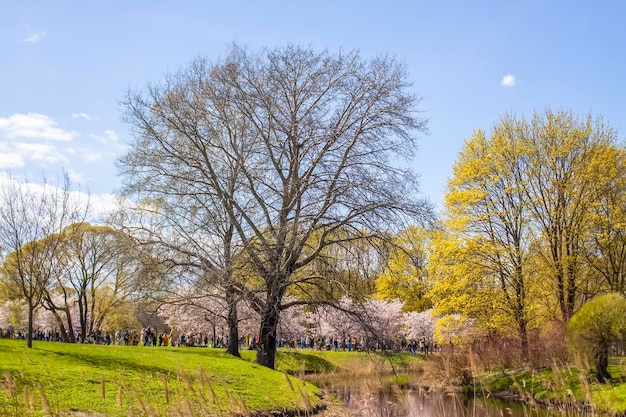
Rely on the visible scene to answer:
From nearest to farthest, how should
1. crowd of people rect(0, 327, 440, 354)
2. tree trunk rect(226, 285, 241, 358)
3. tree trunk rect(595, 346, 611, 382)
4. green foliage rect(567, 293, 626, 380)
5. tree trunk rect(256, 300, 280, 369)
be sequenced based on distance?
1. green foliage rect(567, 293, 626, 380)
2. tree trunk rect(595, 346, 611, 382)
3. crowd of people rect(0, 327, 440, 354)
4. tree trunk rect(256, 300, 280, 369)
5. tree trunk rect(226, 285, 241, 358)

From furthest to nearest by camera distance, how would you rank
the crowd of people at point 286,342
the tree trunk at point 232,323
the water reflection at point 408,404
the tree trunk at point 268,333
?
1. the tree trunk at point 232,323
2. the tree trunk at point 268,333
3. the crowd of people at point 286,342
4. the water reflection at point 408,404

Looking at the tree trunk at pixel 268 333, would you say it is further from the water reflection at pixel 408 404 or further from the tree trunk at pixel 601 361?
the tree trunk at pixel 601 361

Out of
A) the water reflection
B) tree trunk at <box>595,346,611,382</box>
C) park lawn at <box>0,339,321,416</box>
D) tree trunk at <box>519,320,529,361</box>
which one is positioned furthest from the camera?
tree trunk at <box>519,320,529,361</box>

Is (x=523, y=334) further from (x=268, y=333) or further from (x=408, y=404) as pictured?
(x=408, y=404)

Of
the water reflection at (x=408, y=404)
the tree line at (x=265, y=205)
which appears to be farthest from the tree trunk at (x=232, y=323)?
the water reflection at (x=408, y=404)

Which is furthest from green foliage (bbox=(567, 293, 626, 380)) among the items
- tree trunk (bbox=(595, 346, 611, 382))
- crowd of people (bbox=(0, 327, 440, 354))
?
crowd of people (bbox=(0, 327, 440, 354))

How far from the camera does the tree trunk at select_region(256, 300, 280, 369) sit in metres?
19.0

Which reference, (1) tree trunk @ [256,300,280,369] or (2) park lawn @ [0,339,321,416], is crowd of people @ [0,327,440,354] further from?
(2) park lawn @ [0,339,321,416]

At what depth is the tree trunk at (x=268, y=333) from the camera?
62.5ft

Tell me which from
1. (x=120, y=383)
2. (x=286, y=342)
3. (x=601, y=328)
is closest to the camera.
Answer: (x=120, y=383)

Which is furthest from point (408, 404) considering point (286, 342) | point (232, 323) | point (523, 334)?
point (286, 342)

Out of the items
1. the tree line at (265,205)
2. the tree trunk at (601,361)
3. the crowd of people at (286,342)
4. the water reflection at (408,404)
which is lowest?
the crowd of people at (286,342)

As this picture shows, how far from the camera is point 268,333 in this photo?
65.9 feet

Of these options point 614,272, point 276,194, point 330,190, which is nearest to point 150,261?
point 276,194
